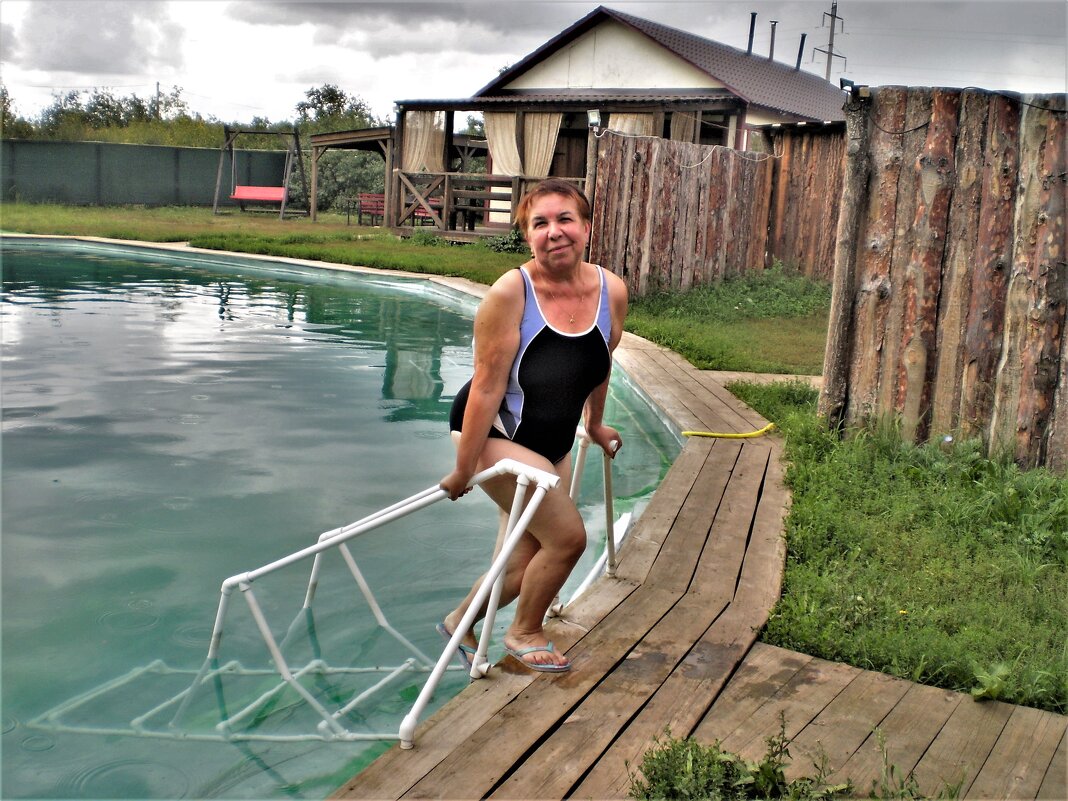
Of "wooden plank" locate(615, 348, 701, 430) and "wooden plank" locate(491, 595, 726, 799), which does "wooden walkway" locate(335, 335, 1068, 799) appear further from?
"wooden plank" locate(615, 348, 701, 430)

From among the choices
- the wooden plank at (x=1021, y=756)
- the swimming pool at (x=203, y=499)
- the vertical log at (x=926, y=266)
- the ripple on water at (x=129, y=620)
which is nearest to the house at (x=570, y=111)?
the swimming pool at (x=203, y=499)

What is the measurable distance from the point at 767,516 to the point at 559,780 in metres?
2.54

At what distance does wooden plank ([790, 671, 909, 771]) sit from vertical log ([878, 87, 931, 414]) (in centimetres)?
276

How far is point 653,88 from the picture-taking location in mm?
22750

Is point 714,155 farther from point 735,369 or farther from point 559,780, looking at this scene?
point 559,780

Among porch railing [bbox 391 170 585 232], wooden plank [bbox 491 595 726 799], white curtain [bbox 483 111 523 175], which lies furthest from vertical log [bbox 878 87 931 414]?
white curtain [bbox 483 111 523 175]

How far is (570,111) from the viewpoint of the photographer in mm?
21625

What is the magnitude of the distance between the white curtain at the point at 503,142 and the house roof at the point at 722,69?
239 cm

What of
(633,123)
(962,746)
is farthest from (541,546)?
(633,123)

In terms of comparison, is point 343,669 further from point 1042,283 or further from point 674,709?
point 1042,283

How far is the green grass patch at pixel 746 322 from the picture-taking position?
30.6 feet

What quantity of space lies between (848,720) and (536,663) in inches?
37.3

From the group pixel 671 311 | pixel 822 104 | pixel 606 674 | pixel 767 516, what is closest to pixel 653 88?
pixel 822 104

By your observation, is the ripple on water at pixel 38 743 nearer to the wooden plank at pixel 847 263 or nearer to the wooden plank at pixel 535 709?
the wooden plank at pixel 535 709
